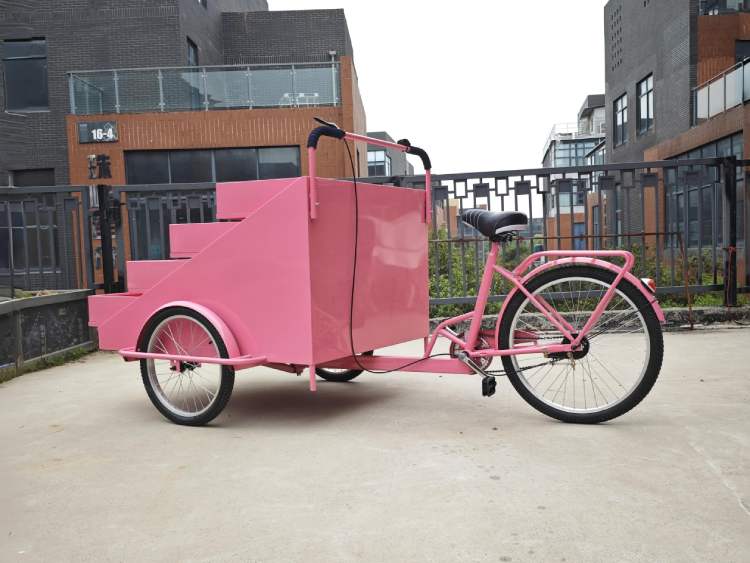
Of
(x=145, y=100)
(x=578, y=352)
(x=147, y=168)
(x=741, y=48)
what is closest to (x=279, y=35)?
(x=145, y=100)

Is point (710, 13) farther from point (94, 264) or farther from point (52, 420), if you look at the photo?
point (52, 420)

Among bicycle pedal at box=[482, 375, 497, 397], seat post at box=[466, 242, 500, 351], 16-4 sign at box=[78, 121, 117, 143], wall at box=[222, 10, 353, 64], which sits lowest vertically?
bicycle pedal at box=[482, 375, 497, 397]

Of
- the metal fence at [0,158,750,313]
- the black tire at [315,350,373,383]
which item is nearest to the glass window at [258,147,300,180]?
the metal fence at [0,158,750,313]

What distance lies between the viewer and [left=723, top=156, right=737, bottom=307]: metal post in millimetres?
6992

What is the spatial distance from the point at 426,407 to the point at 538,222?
157 inches

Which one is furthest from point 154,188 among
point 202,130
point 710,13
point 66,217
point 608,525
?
point 710,13

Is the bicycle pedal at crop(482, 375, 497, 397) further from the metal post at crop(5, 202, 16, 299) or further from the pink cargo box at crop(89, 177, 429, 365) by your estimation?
the metal post at crop(5, 202, 16, 299)

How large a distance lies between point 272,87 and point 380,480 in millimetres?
18285

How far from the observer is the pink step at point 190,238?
12.9 ft

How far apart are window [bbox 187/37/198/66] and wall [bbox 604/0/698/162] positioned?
17.6 m

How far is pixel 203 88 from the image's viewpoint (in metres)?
19.7

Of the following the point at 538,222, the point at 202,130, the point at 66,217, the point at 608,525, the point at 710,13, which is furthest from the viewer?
the point at 710,13

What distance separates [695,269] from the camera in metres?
7.68

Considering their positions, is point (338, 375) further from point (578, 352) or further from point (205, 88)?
point (205, 88)
